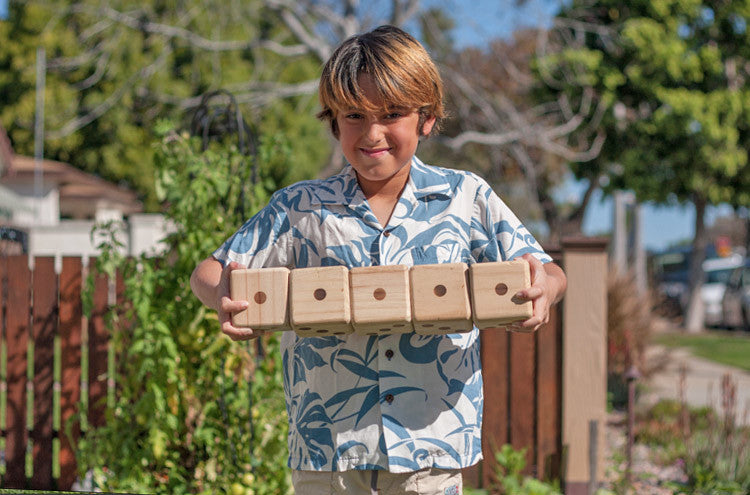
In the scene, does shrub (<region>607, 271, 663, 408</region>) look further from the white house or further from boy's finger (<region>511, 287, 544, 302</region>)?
the white house

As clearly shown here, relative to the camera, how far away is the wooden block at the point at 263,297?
1633 mm

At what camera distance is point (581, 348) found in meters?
4.32

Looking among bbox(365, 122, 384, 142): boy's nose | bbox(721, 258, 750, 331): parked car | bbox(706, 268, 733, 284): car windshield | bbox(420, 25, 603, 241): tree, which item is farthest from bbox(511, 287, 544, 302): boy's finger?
bbox(706, 268, 733, 284): car windshield

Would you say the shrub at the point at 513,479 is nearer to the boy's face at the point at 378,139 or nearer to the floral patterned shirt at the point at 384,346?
the floral patterned shirt at the point at 384,346

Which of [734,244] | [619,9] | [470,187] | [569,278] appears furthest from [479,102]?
[734,244]

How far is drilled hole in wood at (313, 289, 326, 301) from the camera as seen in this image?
161cm

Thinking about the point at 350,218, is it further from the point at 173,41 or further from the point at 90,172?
the point at 90,172

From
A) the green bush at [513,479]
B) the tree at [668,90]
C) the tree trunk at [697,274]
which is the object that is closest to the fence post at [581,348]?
the green bush at [513,479]

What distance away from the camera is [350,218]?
1763mm

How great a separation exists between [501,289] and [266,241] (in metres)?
0.57

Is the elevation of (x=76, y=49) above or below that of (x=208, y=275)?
above

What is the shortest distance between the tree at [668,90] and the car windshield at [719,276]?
580 centimetres

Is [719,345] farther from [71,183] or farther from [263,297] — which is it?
[71,183]

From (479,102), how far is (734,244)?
38656mm
